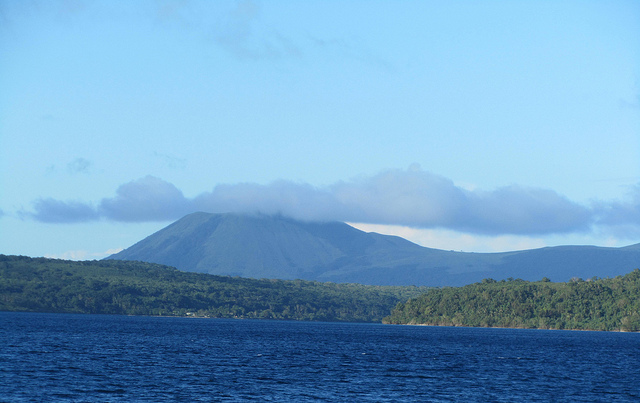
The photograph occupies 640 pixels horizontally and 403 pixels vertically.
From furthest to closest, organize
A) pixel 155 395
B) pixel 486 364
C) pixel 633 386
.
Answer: pixel 486 364 < pixel 633 386 < pixel 155 395

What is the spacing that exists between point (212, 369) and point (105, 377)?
65.3 ft

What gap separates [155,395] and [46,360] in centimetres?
4403

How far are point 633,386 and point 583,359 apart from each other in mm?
54895

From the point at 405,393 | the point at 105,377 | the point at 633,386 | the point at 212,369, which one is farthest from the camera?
the point at 212,369

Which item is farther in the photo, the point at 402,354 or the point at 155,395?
the point at 402,354

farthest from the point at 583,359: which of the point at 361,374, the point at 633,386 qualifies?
the point at 361,374

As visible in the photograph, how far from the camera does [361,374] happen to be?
115 m

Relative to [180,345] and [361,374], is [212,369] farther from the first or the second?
[180,345]

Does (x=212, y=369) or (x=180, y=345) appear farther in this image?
(x=180, y=345)

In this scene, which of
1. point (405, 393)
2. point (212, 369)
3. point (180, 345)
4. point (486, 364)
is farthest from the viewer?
point (180, 345)

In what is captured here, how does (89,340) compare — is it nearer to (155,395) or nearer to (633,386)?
(155,395)

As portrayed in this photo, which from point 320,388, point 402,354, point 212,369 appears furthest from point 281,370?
point 402,354

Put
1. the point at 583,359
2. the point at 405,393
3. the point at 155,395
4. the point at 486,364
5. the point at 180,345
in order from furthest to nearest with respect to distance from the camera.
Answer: the point at 180,345
the point at 583,359
the point at 486,364
the point at 405,393
the point at 155,395

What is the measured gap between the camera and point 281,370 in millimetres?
118125
